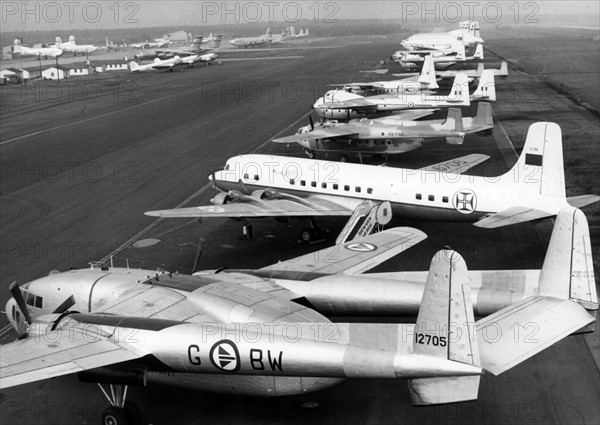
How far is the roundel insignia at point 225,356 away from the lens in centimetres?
1734

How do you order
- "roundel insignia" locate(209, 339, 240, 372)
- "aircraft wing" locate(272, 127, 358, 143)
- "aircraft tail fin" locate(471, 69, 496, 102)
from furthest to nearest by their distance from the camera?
"aircraft tail fin" locate(471, 69, 496, 102) → "aircraft wing" locate(272, 127, 358, 143) → "roundel insignia" locate(209, 339, 240, 372)

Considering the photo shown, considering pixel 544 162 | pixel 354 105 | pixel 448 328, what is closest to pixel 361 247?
pixel 544 162

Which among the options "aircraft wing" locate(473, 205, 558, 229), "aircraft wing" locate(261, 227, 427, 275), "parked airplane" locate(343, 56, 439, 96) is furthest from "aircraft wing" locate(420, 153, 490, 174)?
"parked airplane" locate(343, 56, 439, 96)

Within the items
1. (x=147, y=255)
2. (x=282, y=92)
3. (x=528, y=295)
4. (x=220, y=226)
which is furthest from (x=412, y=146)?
(x=282, y=92)

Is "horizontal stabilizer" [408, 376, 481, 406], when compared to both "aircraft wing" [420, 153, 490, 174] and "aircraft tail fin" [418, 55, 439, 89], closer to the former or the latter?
"aircraft wing" [420, 153, 490, 174]

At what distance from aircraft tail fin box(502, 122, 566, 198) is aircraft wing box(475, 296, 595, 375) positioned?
12705 millimetres

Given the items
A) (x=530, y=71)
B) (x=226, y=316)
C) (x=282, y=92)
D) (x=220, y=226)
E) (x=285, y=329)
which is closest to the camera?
(x=285, y=329)

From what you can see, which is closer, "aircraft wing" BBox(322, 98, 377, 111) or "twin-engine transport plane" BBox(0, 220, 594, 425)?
"twin-engine transport plane" BBox(0, 220, 594, 425)

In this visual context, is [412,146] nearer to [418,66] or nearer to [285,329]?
[285,329]

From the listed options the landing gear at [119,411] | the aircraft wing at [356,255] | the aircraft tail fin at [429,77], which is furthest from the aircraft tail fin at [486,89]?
the landing gear at [119,411]

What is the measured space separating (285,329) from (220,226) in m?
19.8

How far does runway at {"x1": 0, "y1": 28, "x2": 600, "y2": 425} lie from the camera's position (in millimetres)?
19375

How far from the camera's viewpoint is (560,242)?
18.1m

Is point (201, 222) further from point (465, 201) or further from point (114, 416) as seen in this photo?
point (114, 416)
